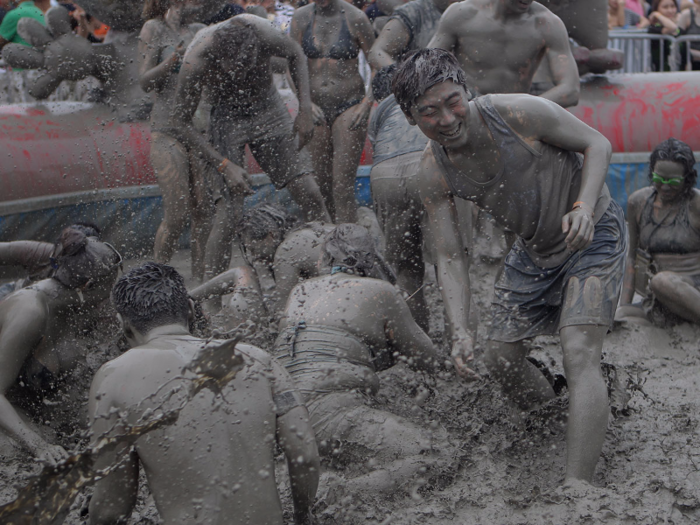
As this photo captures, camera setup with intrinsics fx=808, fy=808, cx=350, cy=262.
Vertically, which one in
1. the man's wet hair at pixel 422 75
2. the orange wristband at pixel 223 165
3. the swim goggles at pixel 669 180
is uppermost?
the man's wet hair at pixel 422 75

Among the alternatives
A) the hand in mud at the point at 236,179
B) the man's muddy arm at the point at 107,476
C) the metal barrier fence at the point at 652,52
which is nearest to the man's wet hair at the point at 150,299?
the man's muddy arm at the point at 107,476

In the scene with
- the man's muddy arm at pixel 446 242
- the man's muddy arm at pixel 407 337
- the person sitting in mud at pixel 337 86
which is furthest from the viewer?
the person sitting in mud at pixel 337 86

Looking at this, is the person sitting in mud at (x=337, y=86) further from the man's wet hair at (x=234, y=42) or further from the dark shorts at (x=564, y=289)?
the dark shorts at (x=564, y=289)

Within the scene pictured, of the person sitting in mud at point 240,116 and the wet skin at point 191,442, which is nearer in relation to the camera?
the wet skin at point 191,442

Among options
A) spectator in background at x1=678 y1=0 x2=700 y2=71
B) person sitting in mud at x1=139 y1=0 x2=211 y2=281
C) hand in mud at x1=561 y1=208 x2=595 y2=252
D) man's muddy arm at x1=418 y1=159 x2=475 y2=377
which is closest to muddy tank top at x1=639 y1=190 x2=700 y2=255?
man's muddy arm at x1=418 y1=159 x2=475 y2=377

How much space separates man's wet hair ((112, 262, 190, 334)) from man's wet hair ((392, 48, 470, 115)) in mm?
1090

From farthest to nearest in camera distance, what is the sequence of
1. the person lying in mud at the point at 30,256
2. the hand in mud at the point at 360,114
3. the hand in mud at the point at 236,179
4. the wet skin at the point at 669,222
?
the hand in mud at the point at 360,114 → the hand in mud at the point at 236,179 → the wet skin at the point at 669,222 → the person lying in mud at the point at 30,256

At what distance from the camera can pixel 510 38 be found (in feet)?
16.3

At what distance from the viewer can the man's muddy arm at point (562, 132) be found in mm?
3074

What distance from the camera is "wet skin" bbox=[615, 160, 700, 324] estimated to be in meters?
5.25

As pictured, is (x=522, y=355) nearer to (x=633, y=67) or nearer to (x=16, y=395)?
(x=16, y=395)

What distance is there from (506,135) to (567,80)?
2055mm

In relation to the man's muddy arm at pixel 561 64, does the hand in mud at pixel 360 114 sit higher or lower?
lower

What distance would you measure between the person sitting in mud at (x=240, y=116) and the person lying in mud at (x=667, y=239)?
7.35ft
